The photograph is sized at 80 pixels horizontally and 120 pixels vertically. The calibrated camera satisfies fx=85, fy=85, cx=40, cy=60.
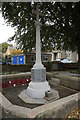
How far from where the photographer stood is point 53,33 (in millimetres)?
8469

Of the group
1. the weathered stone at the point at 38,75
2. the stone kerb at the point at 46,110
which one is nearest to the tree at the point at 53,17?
the weathered stone at the point at 38,75

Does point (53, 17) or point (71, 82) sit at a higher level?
point (53, 17)

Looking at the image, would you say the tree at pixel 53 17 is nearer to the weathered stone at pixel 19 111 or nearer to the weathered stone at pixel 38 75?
the weathered stone at pixel 38 75

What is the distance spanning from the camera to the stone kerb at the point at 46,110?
6.79 feet

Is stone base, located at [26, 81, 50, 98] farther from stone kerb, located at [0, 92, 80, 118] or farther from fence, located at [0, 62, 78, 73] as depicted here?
fence, located at [0, 62, 78, 73]

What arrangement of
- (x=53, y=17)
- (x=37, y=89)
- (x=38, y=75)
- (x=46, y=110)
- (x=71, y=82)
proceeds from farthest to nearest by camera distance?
(x=53, y=17) < (x=71, y=82) < (x=38, y=75) < (x=37, y=89) < (x=46, y=110)

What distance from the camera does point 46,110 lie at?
2.15 metres

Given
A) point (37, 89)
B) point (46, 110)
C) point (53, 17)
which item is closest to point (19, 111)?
point (46, 110)

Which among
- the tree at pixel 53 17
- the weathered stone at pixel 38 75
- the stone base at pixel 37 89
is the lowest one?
the stone base at pixel 37 89

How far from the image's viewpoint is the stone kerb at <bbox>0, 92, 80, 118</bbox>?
207 centimetres

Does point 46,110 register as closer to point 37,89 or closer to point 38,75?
point 37,89

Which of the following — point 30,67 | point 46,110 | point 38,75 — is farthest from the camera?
point 30,67

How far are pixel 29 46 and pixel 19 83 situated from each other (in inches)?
200

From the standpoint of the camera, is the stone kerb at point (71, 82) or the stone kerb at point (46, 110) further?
the stone kerb at point (71, 82)
